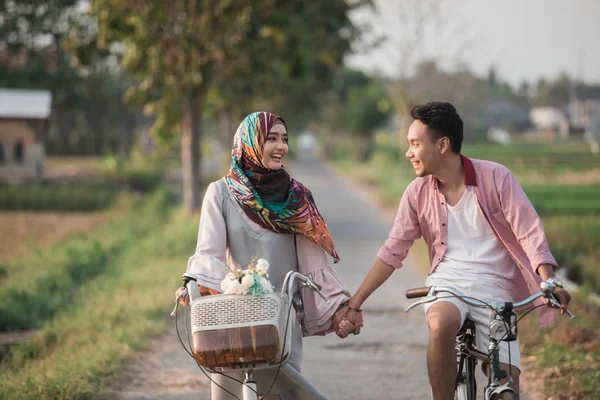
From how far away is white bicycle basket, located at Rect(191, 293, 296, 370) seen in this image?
380cm

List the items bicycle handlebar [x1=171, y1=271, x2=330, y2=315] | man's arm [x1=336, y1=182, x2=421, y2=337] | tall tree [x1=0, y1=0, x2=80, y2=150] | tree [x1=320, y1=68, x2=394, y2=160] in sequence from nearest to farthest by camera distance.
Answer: bicycle handlebar [x1=171, y1=271, x2=330, y2=315] < man's arm [x1=336, y1=182, x2=421, y2=337] < tall tree [x1=0, y1=0, x2=80, y2=150] < tree [x1=320, y1=68, x2=394, y2=160]

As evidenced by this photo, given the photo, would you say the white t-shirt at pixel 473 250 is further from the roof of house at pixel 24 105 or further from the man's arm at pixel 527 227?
the roof of house at pixel 24 105

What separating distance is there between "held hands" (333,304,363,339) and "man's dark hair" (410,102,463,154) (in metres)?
0.94

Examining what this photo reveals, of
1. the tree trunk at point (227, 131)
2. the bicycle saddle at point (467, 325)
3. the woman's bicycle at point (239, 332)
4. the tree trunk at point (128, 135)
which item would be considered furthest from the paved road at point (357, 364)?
Answer: the tree trunk at point (128, 135)

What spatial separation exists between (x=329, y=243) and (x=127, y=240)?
13.4 m

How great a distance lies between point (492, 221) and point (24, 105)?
22191mm

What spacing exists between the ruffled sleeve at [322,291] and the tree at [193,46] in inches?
482

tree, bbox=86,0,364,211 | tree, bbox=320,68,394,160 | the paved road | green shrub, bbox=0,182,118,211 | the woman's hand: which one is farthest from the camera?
tree, bbox=320,68,394,160

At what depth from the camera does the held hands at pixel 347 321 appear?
176 inches

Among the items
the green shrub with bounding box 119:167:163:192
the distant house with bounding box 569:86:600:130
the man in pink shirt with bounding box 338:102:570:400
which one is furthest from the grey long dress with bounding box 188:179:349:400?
the distant house with bounding box 569:86:600:130

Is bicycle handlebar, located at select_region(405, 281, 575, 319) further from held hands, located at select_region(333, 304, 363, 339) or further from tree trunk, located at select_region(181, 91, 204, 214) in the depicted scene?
tree trunk, located at select_region(181, 91, 204, 214)

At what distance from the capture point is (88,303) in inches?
415

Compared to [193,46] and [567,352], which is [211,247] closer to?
[567,352]

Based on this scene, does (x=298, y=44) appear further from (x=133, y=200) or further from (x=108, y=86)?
(x=108, y=86)
